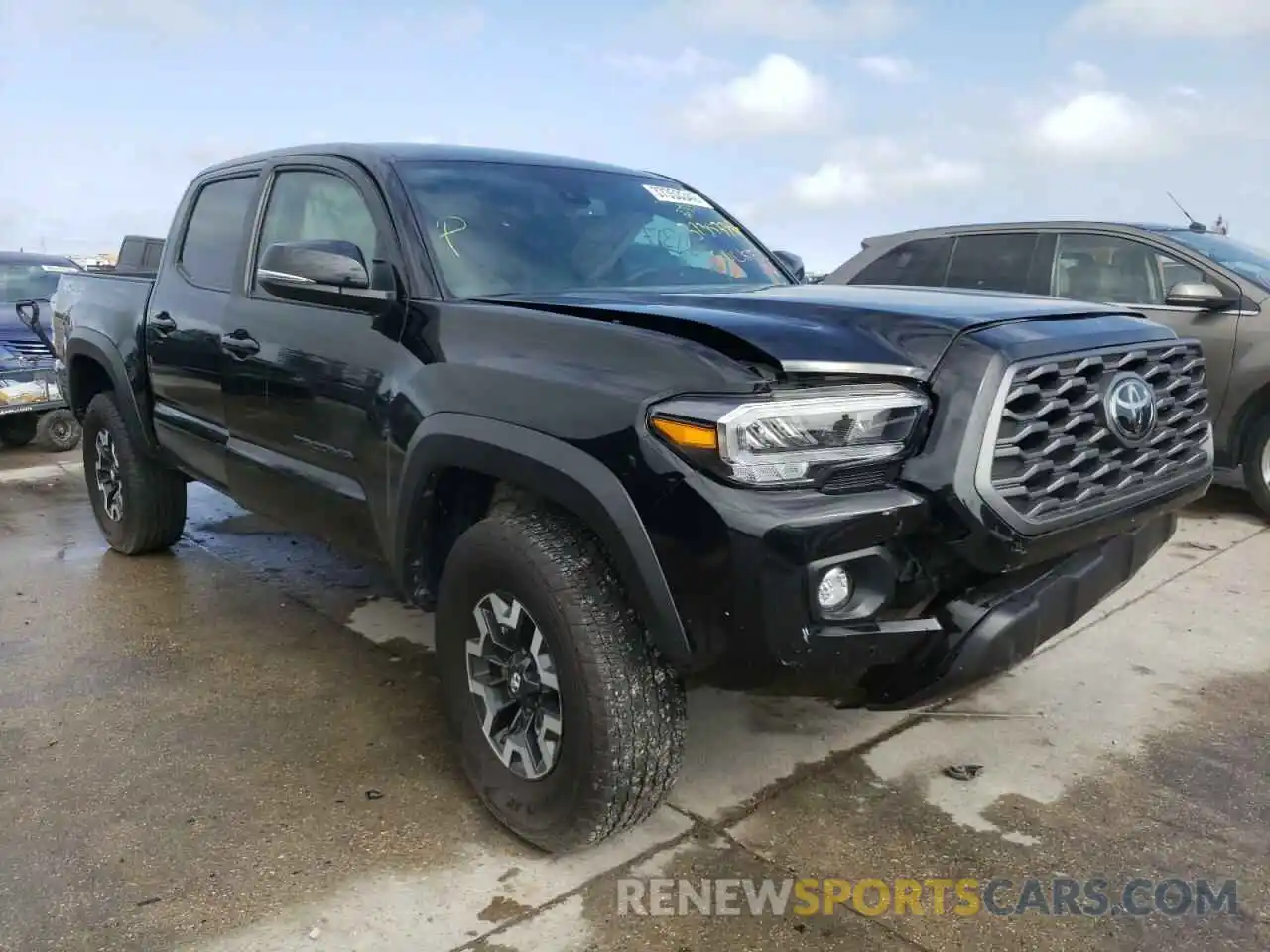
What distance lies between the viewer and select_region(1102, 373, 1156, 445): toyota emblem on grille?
254 centimetres

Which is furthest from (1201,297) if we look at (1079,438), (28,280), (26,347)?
(28,280)

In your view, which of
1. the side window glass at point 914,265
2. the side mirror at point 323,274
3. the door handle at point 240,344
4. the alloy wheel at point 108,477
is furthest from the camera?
the side window glass at point 914,265

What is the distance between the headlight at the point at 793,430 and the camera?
215 cm

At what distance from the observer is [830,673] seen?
7.35 ft

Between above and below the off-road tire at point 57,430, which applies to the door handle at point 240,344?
above

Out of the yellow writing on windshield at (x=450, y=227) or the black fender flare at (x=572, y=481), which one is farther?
the yellow writing on windshield at (x=450, y=227)

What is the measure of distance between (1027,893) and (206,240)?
391 cm

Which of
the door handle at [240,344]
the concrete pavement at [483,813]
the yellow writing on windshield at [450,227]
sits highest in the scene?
the yellow writing on windshield at [450,227]

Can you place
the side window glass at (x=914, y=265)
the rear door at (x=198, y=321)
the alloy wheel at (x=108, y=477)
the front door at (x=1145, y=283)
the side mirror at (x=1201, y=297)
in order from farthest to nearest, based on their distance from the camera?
the side window glass at (x=914, y=265) < the front door at (x=1145, y=283) < the side mirror at (x=1201, y=297) < the alloy wheel at (x=108, y=477) < the rear door at (x=198, y=321)

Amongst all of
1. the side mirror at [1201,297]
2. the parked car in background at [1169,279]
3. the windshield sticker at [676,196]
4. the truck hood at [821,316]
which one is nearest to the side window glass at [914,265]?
the parked car in background at [1169,279]

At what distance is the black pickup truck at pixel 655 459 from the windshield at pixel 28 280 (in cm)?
800

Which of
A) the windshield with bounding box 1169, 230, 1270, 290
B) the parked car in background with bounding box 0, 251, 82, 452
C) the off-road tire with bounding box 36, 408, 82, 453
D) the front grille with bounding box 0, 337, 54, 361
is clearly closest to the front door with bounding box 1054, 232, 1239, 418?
the windshield with bounding box 1169, 230, 1270, 290

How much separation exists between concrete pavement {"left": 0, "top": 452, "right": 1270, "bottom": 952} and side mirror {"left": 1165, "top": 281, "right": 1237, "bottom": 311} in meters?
1.90

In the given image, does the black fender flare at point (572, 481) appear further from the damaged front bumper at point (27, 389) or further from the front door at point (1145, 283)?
the damaged front bumper at point (27, 389)
